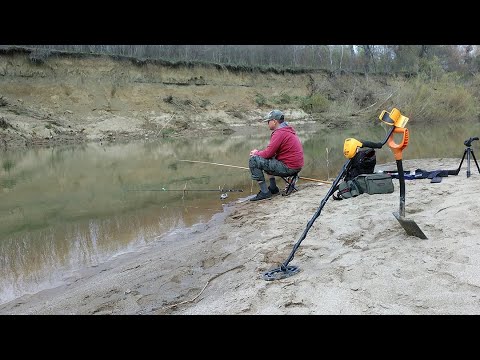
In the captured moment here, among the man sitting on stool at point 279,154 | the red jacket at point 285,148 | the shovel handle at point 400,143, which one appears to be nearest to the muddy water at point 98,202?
the man sitting on stool at point 279,154

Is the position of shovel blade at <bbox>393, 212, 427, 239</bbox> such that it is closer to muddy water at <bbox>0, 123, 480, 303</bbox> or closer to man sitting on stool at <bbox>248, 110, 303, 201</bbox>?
muddy water at <bbox>0, 123, 480, 303</bbox>

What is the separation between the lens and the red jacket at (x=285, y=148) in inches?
274

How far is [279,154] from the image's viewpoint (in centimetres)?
714

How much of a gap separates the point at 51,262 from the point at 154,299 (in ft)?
6.99

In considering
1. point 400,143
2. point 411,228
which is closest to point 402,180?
point 400,143

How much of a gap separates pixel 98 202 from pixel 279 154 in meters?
3.75

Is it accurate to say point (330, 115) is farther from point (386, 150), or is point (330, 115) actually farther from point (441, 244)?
point (441, 244)

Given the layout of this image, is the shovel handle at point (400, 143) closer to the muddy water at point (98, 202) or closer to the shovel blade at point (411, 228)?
the shovel blade at point (411, 228)

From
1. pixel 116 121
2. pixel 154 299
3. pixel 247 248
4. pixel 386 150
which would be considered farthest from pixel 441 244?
pixel 116 121

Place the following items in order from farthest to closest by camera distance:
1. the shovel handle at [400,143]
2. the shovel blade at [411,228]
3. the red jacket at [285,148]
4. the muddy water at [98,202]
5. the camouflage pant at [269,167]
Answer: the camouflage pant at [269,167] < the red jacket at [285,148] < the muddy water at [98,202] < the shovel blade at [411,228] < the shovel handle at [400,143]

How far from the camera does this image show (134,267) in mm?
4473

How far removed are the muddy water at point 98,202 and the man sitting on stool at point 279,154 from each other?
3.32ft

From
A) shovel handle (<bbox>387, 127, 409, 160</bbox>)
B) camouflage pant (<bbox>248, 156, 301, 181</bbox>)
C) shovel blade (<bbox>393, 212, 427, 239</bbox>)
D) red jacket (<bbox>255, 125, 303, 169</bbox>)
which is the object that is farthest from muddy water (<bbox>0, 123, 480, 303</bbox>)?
shovel handle (<bbox>387, 127, 409, 160</bbox>)

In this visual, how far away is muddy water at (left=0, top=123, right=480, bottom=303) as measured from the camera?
5.09m
